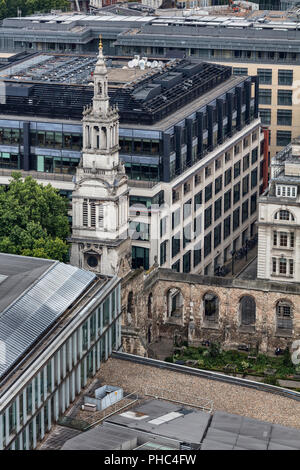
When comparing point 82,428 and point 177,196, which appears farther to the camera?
point 177,196

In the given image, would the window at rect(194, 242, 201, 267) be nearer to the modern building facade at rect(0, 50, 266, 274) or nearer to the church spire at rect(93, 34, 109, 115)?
the modern building facade at rect(0, 50, 266, 274)

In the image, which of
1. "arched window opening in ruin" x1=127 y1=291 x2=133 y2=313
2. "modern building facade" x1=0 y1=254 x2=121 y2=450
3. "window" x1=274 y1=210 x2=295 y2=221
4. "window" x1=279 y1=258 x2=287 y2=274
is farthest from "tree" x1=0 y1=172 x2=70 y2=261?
"window" x1=279 y1=258 x2=287 y2=274

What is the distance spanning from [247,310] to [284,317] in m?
8.34

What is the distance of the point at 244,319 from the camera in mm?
185250

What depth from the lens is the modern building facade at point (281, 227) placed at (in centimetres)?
18200

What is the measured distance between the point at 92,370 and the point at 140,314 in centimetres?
2909

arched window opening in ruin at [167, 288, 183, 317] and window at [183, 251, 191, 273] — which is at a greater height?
window at [183, 251, 191, 273]

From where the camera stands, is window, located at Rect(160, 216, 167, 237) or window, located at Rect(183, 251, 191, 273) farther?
window, located at Rect(183, 251, 191, 273)

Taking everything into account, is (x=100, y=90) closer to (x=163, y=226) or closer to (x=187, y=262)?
(x=163, y=226)

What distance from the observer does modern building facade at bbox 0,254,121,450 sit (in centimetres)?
12775

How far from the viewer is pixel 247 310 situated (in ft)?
621

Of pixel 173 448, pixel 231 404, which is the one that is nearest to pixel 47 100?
pixel 231 404

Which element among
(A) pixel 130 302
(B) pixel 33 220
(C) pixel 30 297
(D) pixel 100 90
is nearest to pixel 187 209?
(A) pixel 130 302

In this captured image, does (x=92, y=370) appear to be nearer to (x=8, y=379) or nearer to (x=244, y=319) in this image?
(x=8, y=379)
